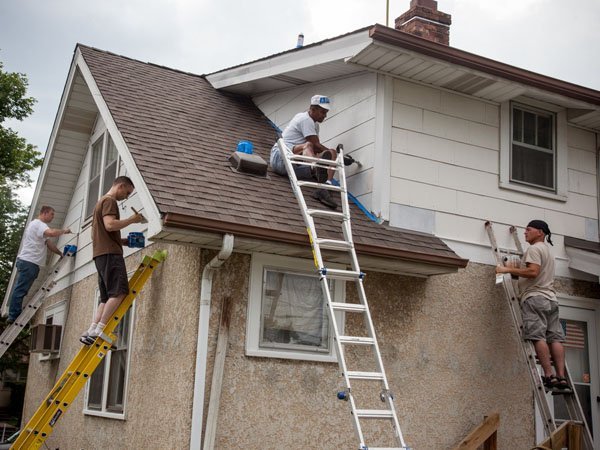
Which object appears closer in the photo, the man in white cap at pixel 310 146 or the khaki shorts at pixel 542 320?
the khaki shorts at pixel 542 320

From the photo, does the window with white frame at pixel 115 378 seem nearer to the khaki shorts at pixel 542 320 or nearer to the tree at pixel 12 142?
the khaki shorts at pixel 542 320

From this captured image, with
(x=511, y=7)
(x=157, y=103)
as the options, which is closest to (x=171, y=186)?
(x=157, y=103)

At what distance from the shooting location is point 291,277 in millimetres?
7062

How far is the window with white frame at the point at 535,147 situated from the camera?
28.7ft

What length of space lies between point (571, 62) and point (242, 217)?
27.7 metres

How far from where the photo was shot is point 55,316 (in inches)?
447

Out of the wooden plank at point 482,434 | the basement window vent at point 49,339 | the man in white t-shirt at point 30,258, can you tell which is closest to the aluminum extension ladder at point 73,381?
the man in white t-shirt at point 30,258

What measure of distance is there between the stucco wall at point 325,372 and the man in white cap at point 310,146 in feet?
3.64

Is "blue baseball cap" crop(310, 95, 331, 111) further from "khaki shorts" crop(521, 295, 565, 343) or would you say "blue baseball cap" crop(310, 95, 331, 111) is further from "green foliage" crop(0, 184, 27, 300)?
"green foliage" crop(0, 184, 27, 300)

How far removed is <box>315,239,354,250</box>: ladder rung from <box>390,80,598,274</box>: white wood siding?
4.83 ft

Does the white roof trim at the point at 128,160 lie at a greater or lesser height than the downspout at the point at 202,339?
greater

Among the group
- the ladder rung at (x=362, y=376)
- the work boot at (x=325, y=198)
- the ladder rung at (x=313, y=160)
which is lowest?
the ladder rung at (x=362, y=376)

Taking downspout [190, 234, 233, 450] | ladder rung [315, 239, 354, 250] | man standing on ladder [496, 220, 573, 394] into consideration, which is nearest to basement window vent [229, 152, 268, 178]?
downspout [190, 234, 233, 450]

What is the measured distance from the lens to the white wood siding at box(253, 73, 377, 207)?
314 inches
